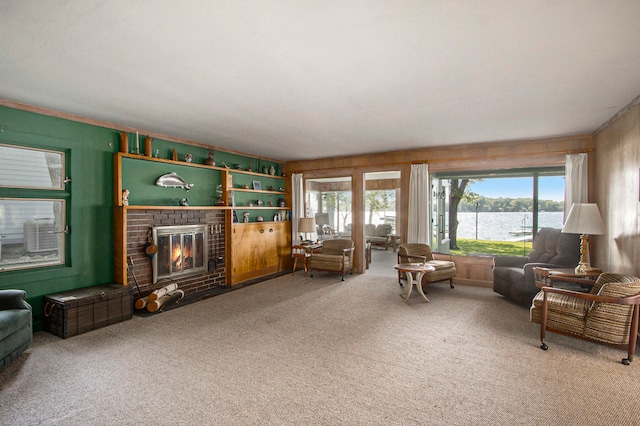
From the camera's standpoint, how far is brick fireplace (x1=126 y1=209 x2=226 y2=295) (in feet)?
14.6

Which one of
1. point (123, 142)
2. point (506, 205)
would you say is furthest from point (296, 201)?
point (506, 205)

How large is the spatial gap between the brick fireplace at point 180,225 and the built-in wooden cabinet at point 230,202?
12cm

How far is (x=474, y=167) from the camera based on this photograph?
18.7 feet

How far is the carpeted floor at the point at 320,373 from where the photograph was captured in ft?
6.88

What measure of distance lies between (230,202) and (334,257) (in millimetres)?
2303

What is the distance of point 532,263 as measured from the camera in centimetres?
457

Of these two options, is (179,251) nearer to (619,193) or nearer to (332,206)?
(332,206)

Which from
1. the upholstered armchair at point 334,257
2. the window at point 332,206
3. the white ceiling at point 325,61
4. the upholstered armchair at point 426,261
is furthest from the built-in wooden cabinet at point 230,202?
the upholstered armchair at point 426,261

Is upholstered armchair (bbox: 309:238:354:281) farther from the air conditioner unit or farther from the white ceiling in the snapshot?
the air conditioner unit

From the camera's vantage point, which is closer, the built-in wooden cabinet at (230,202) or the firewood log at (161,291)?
the firewood log at (161,291)

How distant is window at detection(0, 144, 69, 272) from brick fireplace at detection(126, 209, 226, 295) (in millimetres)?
792

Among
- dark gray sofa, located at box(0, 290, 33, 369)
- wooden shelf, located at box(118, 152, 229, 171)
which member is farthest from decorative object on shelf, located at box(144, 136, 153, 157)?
dark gray sofa, located at box(0, 290, 33, 369)

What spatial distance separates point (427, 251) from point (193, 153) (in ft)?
15.0

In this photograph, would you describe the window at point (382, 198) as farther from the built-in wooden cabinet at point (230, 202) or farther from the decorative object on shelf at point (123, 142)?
the decorative object on shelf at point (123, 142)
